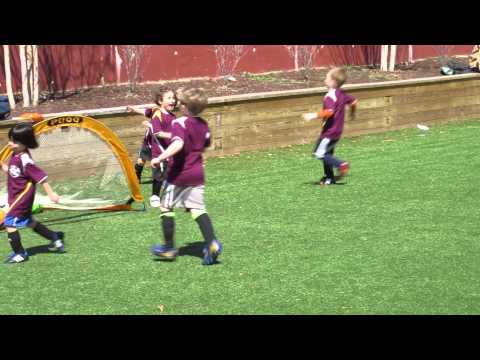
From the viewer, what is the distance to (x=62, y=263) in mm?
8094

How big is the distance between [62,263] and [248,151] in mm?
7071

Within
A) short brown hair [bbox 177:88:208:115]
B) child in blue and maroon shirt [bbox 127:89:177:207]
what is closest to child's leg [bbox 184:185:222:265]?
short brown hair [bbox 177:88:208:115]

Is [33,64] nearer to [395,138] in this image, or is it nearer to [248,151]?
[248,151]

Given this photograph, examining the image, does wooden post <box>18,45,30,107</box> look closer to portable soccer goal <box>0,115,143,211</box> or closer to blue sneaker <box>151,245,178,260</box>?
portable soccer goal <box>0,115,143,211</box>

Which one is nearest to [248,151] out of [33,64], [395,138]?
[395,138]

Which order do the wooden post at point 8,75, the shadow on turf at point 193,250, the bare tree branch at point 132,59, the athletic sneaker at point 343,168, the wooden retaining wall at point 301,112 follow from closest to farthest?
1. the shadow on turf at point 193,250
2. the athletic sneaker at point 343,168
3. the wooden retaining wall at point 301,112
4. the wooden post at point 8,75
5. the bare tree branch at point 132,59

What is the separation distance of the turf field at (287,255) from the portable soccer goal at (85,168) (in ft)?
0.90

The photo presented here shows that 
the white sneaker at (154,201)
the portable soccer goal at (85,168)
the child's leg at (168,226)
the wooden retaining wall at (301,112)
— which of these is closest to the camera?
the child's leg at (168,226)

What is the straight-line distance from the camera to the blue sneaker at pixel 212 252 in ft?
25.2

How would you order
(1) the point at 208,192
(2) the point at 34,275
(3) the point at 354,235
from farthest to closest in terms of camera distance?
(1) the point at 208,192, (3) the point at 354,235, (2) the point at 34,275

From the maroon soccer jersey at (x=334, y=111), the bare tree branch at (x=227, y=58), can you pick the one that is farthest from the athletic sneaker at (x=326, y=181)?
the bare tree branch at (x=227, y=58)

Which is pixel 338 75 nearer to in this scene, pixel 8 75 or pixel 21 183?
pixel 21 183

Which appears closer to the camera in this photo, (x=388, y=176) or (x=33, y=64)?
(x=388, y=176)

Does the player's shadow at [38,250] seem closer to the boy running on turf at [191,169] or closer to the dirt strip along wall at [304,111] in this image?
the boy running on turf at [191,169]
